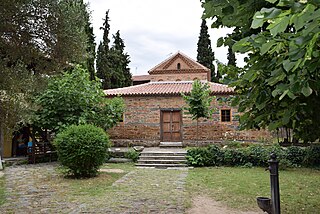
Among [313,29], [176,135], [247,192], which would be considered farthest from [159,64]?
[313,29]

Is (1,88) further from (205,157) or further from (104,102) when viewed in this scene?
(205,157)

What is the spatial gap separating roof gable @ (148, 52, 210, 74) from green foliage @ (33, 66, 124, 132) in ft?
39.5

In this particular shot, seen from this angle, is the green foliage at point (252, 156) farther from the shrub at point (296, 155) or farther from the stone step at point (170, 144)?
the stone step at point (170, 144)

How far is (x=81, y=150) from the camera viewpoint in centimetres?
780

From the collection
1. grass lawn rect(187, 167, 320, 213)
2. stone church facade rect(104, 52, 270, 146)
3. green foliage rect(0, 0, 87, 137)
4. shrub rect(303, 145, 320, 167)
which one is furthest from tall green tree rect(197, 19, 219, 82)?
green foliage rect(0, 0, 87, 137)

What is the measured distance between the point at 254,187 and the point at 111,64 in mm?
18518

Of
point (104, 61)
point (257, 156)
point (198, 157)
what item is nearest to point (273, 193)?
point (198, 157)

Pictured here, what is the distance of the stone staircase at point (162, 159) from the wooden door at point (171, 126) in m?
3.23

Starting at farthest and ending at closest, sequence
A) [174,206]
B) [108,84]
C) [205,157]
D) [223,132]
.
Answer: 1. [108,84]
2. [223,132]
3. [205,157]
4. [174,206]

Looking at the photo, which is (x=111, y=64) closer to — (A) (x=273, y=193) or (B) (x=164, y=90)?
(B) (x=164, y=90)

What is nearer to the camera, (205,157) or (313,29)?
(313,29)

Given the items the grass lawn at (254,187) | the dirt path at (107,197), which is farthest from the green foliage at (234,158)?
the dirt path at (107,197)

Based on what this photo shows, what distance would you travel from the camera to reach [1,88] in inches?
175

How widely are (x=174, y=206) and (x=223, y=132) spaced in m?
10.8
